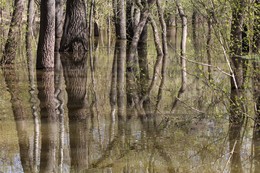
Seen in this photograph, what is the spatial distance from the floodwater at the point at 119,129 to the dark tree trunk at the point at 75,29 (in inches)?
319

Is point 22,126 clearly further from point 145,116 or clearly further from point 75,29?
point 75,29

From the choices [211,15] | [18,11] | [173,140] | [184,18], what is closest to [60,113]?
[173,140]

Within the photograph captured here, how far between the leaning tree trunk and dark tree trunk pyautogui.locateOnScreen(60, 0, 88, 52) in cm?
429

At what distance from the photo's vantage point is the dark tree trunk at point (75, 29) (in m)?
20.4

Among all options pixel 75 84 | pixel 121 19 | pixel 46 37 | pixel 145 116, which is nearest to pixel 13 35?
pixel 46 37

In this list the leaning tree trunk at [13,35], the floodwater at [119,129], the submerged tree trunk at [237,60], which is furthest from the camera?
the leaning tree trunk at [13,35]

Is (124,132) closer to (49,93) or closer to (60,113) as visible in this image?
(60,113)

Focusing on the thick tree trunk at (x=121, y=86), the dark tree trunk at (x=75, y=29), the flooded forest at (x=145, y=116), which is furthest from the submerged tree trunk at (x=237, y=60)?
the dark tree trunk at (x=75, y=29)

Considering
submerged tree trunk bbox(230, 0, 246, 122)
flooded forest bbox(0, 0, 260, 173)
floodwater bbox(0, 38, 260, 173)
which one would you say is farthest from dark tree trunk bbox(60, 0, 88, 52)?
submerged tree trunk bbox(230, 0, 246, 122)

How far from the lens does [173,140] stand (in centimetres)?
711

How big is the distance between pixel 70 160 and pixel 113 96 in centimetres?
434

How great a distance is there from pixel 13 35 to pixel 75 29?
4.79 metres

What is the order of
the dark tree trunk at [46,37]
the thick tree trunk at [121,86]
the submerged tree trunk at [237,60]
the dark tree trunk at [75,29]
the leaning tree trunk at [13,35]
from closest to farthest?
1. the submerged tree trunk at [237,60]
2. the thick tree trunk at [121,86]
3. the dark tree trunk at [46,37]
4. the leaning tree trunk at [13,35]
5. the dark tree trunk at [75,29]

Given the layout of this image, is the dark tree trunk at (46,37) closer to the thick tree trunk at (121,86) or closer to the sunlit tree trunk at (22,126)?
the thick tree trunk at (121,86)
